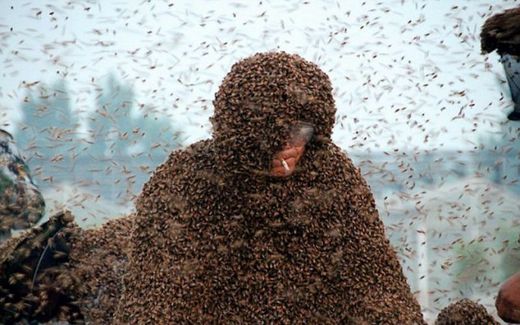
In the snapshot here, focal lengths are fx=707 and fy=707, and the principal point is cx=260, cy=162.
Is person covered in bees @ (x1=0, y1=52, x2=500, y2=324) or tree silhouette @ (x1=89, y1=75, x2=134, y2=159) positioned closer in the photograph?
person covered in bees @ (x1=0, y1=52, x2=500, y2=324)

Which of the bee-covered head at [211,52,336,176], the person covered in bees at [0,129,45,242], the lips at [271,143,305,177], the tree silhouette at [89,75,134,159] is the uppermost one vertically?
the bee-covered head at [211,52,336,176]

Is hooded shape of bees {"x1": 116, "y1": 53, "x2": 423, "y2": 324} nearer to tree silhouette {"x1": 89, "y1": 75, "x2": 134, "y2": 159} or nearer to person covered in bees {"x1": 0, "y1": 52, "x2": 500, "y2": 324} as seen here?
person covered in bees {"x1": 0, "y1": 52, "x2": 500, "y2": 324}

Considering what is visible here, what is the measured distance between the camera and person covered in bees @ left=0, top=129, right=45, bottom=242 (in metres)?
2.67

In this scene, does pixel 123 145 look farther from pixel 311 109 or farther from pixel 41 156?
pixel 311 109

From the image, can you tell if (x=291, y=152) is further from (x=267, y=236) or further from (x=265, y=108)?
(x=267, y=236)

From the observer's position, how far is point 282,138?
6.19 ft

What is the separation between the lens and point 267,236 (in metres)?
2.02

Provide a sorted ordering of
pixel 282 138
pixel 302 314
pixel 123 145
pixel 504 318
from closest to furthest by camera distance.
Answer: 1. pixel 282 138
2. pixel 302 314
3. pixel 504 318
4. pixel 123 145

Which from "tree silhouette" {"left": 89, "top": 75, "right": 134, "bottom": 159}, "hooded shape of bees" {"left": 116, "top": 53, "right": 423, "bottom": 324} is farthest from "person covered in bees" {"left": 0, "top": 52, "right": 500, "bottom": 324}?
"tree silhouette" {"left": 89, "top": 75, "right": 134, "bottom": 159}

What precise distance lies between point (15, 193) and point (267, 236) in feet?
3.77

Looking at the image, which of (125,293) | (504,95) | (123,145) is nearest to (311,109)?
(125,293)

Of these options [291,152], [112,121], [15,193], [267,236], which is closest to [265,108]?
[291,152]

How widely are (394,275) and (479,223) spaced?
32.4 inches

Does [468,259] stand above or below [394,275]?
below
